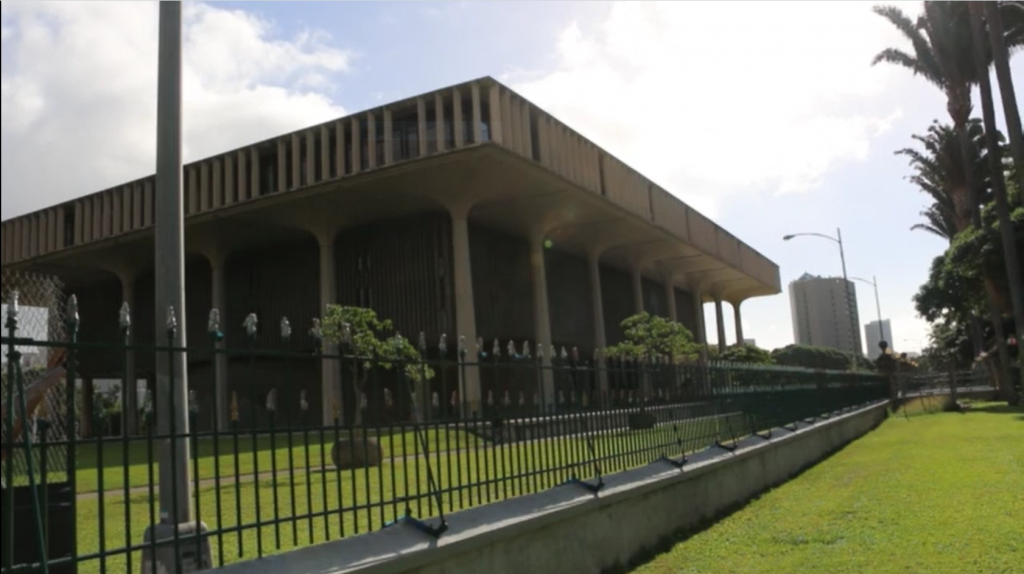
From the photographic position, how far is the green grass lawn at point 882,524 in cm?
651

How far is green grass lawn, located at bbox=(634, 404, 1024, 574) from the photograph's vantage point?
6512mm

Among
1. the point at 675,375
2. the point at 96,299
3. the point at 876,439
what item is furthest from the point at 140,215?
the point at 675,375

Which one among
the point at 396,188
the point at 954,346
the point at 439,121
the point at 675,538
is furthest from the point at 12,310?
the point at 954,346

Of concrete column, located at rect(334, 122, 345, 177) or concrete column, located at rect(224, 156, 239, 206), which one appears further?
concrete column, located at rect(224, 156, 239, 206)

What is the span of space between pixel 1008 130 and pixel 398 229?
22267 mm

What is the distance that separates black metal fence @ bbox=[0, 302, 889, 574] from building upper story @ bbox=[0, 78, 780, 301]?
57.9 feet

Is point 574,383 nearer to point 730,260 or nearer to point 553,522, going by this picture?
point 553,522

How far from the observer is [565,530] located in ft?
21.2

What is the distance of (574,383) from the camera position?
736cm

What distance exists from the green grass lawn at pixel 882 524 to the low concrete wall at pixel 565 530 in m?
0.30

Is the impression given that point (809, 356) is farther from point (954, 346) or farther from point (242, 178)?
point (242, 178)

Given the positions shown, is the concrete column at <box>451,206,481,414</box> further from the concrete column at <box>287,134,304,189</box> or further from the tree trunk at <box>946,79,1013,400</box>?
the tree trunk at <box>946,79,1013,400</box>

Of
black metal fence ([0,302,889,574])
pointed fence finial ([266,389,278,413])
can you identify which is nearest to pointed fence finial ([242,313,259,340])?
black metal fence ([0,302,889,574])

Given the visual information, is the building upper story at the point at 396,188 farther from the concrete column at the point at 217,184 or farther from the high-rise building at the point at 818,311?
the high-rise building at the point at 818,311
